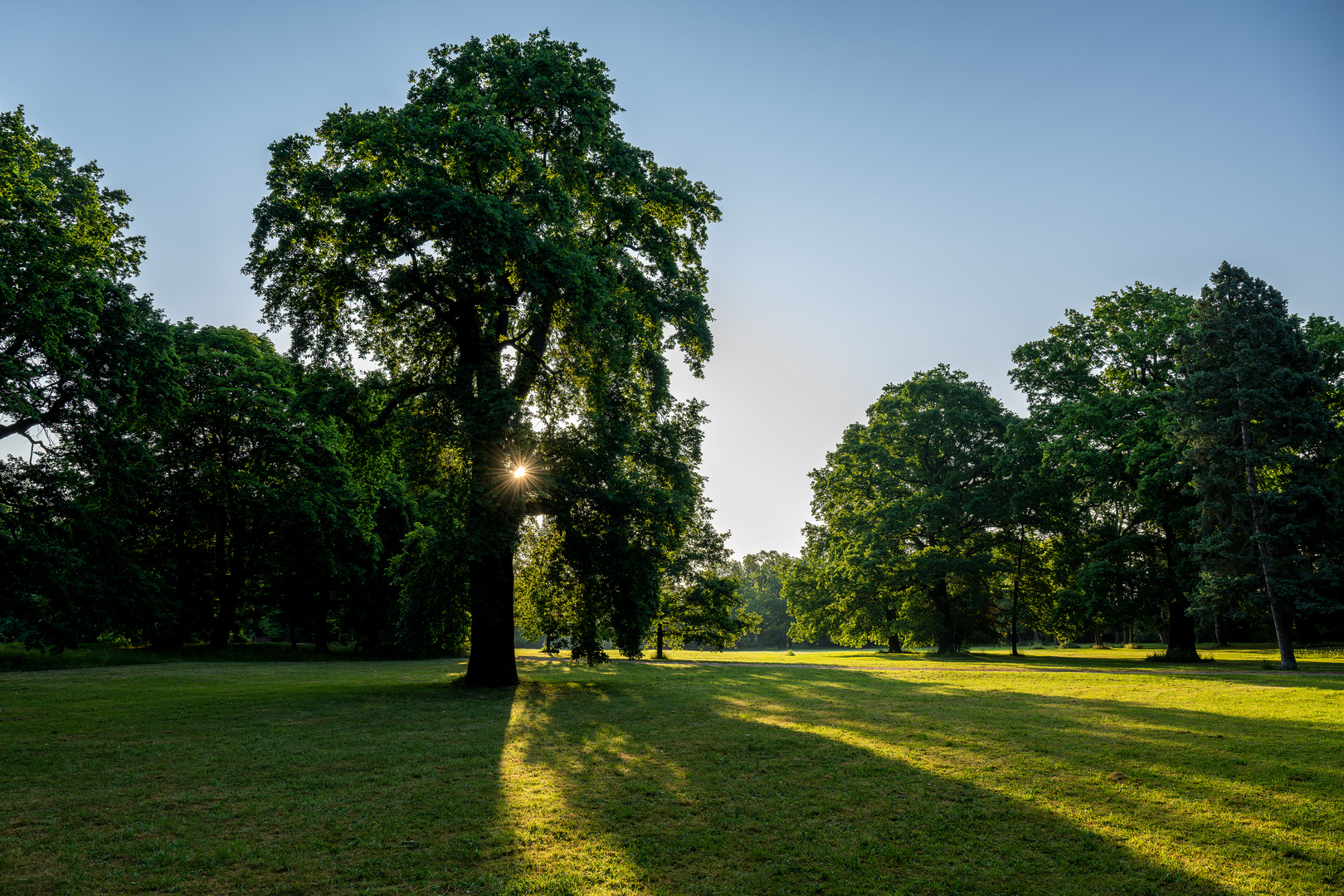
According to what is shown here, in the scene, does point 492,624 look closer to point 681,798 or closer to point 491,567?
point 491,567

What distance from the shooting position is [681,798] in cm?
785

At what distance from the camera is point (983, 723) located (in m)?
12.3

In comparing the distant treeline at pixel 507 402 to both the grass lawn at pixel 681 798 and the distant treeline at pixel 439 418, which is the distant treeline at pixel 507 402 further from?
the grass lawn at pixel 681 798

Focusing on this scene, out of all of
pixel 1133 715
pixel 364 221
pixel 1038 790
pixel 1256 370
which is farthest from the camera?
pixel 1256 370

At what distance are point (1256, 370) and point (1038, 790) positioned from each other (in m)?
26.2

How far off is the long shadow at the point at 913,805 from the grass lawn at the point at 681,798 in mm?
39

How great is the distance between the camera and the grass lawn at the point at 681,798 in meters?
5.71

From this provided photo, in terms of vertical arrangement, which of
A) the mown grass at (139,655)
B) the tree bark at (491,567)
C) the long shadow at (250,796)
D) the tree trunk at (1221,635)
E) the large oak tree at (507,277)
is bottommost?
the tree trunk at (1221,635)

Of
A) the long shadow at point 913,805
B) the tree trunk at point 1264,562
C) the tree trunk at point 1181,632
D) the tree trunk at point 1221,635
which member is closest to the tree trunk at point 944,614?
the tree trunk at point 1181,632

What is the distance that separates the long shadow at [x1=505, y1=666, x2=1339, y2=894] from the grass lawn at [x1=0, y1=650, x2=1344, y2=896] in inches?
1.5

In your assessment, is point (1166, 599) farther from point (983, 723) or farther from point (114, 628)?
point (114, 628)

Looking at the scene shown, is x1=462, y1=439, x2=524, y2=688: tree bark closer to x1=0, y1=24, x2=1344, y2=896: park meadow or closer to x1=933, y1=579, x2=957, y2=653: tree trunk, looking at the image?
x1=0, y1=24, x2=1344, y2=896: park meadow

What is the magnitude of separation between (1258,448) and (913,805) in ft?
88.2

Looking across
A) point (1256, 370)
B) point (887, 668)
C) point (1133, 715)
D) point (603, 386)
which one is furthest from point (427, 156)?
point (1256, 370)
